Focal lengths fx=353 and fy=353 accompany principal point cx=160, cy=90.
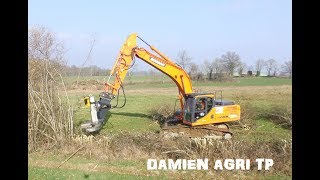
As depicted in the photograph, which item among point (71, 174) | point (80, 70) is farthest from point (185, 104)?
point (71, 174)

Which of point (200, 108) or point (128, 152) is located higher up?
point (200, 108)

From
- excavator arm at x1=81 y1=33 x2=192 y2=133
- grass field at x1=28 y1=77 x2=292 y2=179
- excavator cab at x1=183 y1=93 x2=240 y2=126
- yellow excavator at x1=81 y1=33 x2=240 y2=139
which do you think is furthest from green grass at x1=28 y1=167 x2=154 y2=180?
excavator cab at x1=183 y1=93 x2=240 y2=126

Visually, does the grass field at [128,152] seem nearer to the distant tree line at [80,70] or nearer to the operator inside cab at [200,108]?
the distant tree line at [80,70]

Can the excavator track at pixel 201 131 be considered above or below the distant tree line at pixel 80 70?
below

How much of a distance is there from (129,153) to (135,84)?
1769cm

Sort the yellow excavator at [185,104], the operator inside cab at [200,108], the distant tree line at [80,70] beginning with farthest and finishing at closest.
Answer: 1. the operator inside cab at [200,108]
2. the yellow excavator at [185,104]
3. the distant tree line at [80,70]

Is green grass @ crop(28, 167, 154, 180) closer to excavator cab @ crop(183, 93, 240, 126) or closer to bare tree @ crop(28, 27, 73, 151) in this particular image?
bare tree @ crop(28, 27, 73, 151)

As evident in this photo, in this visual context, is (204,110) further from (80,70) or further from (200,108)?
(80,70)

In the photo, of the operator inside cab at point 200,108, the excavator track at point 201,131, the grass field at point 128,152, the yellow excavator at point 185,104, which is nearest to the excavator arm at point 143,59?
the yellow excavator at point 185,104

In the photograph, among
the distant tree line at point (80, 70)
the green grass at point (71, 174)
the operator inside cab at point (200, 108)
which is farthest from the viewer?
the operator inside cab at point (200, 108)

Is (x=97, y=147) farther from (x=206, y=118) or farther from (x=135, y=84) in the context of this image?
(x=135, y=84)

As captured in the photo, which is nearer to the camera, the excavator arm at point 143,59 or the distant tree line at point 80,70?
the distant tree line at point 80,70

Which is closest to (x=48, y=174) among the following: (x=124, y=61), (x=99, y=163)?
(x=99, y=163)

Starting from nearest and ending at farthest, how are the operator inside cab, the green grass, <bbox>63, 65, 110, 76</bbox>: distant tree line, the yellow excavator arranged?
the green grass, <bbox>63, 65, 110, 76</bbox>: distant tree line, the yellow excavator, the operator inside cab
